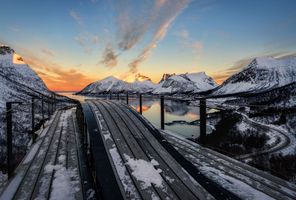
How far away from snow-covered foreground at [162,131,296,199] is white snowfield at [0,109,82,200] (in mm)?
2974

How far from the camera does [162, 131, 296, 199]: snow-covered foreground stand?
4.07m

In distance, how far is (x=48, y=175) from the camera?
5207mm

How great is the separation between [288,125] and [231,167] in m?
28.5

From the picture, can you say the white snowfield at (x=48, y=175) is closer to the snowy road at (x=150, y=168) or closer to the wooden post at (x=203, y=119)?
the snowy road at (x=150, y=168)

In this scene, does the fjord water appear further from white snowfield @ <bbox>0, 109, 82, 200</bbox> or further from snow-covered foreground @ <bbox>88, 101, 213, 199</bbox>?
white snowfield @ <bbox>0, 109, 82, 200</bbox>

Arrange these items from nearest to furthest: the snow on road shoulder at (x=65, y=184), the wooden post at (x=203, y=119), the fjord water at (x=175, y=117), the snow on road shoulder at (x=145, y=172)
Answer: the snow on road shoulder at (x=145, y=172)
the snow on road shoulder at (x=65, y=184)
the wooden post at (x=203, y=119)
the fjord water at (x=175, y=117)

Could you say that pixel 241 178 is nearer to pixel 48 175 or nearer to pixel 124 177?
pixel 124 177

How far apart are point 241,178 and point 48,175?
445 cm

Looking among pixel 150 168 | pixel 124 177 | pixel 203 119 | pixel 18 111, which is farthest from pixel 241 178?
pixel 18 111

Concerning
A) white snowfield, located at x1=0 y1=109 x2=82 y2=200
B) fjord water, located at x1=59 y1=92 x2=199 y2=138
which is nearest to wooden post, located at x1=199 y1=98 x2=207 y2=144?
fjord water, located at x1=59 y1=92 x2=199 y2=138

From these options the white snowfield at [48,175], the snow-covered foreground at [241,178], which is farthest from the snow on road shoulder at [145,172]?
the snow-covered foreground at [241,178]

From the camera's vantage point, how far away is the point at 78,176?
514 cm

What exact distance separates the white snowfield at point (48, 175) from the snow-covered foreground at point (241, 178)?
297 centimetres

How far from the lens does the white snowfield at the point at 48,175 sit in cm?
434
